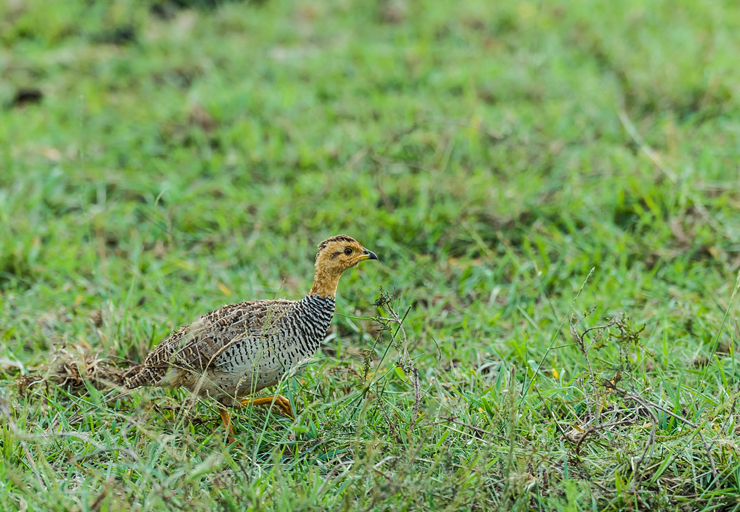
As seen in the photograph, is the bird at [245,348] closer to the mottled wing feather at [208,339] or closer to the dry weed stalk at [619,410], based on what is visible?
the mottled wing feather at [208,339]

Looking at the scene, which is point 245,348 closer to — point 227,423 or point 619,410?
point 227,423

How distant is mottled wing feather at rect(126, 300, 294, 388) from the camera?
3535 millimetres

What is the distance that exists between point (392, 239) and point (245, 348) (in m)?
2.13

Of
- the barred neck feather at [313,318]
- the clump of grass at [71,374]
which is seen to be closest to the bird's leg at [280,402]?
the barred neck feather at [313,318]

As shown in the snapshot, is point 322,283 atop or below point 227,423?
atop

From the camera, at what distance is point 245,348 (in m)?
3.49

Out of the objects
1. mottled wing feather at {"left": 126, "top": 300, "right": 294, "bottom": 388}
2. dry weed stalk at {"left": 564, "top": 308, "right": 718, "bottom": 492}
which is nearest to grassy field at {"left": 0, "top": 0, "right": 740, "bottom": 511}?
dry weed stalk at {"left": 564, "top": 308, "right": 718, "bottom": 492}

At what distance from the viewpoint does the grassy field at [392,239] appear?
3186 mm

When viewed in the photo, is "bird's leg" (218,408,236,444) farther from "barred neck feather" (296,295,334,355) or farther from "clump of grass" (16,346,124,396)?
"clump of grass" (16,346,124,396)

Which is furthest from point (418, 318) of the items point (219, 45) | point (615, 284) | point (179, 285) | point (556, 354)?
point (219, 45)

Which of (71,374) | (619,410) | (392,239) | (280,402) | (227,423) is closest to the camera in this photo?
(619,410)

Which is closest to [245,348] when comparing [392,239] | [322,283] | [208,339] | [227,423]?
[208,339]

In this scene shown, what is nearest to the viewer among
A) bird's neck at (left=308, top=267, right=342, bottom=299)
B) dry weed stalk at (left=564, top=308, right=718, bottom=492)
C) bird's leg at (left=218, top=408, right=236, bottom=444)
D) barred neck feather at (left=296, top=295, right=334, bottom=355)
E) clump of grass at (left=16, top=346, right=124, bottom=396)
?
dry weed stalk at (left=564, top=308, right=718, bottom=492)

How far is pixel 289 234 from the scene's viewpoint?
5.63 meters
